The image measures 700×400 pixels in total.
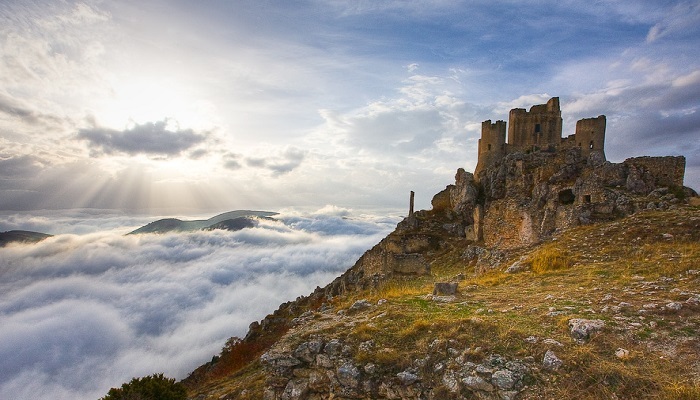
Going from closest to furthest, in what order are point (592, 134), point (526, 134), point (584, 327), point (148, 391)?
point (584, 327), point (148, 391), point (592, 134), point (526, 134)

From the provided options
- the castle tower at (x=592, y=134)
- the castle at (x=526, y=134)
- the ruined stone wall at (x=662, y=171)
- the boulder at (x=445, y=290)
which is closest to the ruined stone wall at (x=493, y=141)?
the castle at (x=526, y=134)

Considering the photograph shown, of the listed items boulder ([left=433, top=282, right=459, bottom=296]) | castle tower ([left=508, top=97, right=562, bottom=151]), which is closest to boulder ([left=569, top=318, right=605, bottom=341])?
boulder ([left=433, top=282, right=459, bottom=296])

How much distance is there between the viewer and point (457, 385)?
18.5 ft

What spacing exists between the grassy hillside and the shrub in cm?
304

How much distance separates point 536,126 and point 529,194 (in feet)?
69.8

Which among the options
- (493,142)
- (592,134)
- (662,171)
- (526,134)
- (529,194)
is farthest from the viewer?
(493,142)

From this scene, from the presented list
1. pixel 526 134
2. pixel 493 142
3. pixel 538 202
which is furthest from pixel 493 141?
pixel 538 202

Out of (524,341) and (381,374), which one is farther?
(381,374)

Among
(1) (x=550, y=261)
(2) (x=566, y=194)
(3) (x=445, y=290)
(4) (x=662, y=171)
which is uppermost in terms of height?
(4) (x=662, y=171)

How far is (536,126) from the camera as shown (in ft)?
153

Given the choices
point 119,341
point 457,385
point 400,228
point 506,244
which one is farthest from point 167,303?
point 457,385

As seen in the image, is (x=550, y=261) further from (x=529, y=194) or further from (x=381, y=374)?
(x=529, y=194)

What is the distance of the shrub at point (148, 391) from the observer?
38.2 feet

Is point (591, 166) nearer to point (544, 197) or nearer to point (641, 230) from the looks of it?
point (544, 197)
